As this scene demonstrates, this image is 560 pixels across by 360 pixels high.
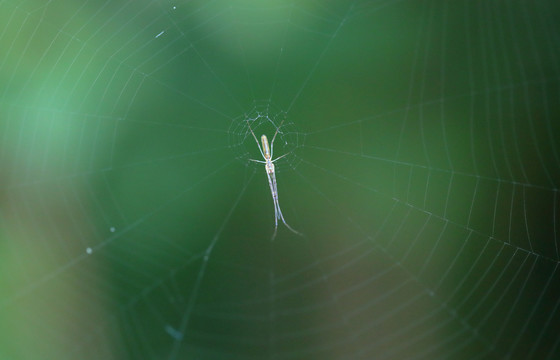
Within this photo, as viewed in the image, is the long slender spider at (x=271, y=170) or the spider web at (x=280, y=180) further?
the long slender spider at (x=271, y=170)

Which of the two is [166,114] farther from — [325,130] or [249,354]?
[249,354]

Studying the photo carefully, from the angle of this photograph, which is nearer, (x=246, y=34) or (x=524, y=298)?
(x=524, y=298)

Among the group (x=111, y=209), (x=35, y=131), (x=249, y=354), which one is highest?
(x=35, y=131)

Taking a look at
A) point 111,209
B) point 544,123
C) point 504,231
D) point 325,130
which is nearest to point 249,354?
point 111,209

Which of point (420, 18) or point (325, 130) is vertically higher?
point (420, 18)

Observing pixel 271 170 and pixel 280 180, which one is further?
pixel 280 180

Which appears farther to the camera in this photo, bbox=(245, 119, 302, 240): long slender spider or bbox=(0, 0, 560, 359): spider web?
bbox=(245, 119, 302, 240): long slender spider
